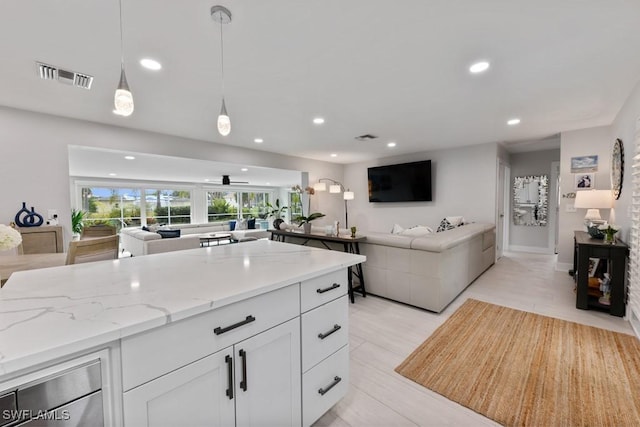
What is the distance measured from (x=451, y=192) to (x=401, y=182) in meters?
1.12

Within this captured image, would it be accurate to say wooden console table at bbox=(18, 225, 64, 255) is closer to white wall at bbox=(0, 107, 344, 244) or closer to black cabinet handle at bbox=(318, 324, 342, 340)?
white wall at bbox=(0, 107, 344, 244)

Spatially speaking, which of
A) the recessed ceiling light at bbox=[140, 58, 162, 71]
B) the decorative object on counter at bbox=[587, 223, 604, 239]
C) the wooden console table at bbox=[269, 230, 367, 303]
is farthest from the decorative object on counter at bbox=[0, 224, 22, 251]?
the decorative object on counter at bbox=[587, 223, 604, 239]

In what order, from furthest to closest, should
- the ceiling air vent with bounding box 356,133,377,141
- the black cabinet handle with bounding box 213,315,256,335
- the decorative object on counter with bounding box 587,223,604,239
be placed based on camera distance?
the ceiling air vent with bounding box 356,133,377,141 → the decorative object on counter with bounding box 587,223,604,239 → the black cabinet handle with bounding box 213,315,256,335

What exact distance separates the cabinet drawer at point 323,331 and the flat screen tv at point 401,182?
16.0ft

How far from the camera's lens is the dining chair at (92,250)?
1.91 metres

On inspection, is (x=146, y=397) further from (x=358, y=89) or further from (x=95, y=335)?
(x=358, y=89)

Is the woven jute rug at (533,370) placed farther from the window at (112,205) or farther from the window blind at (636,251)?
the window at (112,205)

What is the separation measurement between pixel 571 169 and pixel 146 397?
5.94 metres

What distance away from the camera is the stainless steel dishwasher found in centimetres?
64

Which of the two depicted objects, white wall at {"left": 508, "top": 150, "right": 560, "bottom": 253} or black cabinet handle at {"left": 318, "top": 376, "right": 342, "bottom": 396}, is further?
white wall at {"left": 508, "top": 150, "right": 560, "bottom": 253}

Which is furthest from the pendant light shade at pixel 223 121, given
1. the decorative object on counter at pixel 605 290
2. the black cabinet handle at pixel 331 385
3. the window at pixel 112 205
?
the window at pixel 112 205

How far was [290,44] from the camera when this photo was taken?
1.89 metres

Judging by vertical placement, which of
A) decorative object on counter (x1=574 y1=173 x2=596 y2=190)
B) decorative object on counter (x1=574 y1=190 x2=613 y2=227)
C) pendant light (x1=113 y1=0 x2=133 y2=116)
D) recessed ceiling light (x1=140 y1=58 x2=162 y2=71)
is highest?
recessed ceiling light (x1=140 y1=58 x2=162 y2=71)

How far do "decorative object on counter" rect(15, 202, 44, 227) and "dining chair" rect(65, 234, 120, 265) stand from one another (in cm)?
177
